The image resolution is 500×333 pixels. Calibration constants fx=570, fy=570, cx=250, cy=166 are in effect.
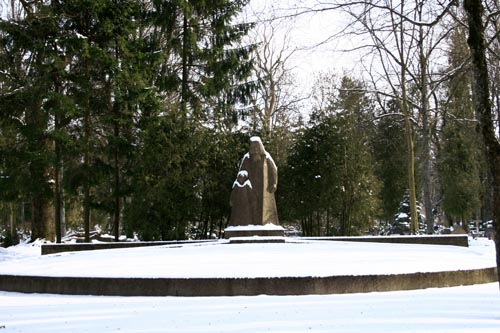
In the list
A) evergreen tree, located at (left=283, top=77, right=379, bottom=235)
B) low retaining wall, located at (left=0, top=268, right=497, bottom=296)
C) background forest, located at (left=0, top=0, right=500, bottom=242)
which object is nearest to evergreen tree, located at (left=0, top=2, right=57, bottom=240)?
background forest, located at (left=0, top=0, right=500, bottom=242)

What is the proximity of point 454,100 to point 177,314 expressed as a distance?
22.7 meters

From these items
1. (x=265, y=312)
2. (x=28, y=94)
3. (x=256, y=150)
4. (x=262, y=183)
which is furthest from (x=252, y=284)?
(x=28, y=94)

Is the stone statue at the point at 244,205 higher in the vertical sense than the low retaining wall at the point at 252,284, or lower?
higher

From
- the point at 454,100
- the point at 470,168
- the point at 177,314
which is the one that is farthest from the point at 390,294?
the point at 470,168

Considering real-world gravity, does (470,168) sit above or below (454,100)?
below

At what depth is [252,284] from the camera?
8.84m

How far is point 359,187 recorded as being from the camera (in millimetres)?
22984

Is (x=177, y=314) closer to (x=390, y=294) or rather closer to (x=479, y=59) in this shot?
(x=390, y=294)

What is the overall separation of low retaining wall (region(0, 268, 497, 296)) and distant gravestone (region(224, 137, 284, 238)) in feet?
18.9

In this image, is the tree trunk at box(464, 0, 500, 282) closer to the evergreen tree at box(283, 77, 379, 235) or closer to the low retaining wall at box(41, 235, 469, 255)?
the low retaining wall at box(41, 235, 469, 255)

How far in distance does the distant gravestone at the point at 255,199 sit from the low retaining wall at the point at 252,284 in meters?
5.75

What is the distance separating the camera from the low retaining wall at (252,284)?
882 centimetres

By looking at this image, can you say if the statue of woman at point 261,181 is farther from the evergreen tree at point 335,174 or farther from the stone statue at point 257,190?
the evergreen tree at point 335,174

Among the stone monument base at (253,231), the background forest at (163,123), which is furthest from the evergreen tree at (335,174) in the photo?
the stone monument base at (253,231)
